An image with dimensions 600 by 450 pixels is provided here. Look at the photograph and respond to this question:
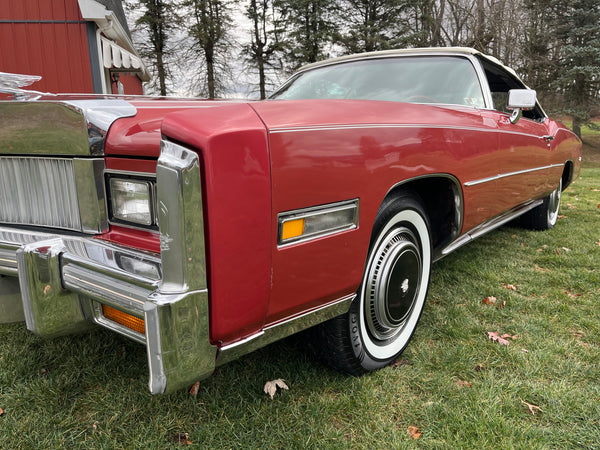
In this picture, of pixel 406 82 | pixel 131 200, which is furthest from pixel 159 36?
pixel 131 200

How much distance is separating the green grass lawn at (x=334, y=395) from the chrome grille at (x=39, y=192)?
2.39ft

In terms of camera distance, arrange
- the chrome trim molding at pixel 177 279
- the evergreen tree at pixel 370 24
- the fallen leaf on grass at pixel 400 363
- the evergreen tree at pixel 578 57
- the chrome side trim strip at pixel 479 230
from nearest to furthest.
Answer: the chrome trim molding at pixel 177 279 < the fallen leaf on grass at pixel 400 363 < the chrome side trim strip at pixel 479 230 < the evergreen tree at pixel 578 57 < the evergreen tree at pixel 370 24

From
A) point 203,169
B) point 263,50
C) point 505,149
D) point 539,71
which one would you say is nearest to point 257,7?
point 263,50

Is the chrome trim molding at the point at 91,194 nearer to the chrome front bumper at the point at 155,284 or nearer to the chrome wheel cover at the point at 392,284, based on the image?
the chrome front bumper at the point at 155,284

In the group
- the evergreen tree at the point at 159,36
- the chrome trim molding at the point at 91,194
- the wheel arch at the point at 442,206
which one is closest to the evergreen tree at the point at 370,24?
the evergreen tree at the point at 159,36

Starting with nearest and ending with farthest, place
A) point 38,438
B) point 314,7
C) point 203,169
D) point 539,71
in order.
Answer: point 203,169
point 38,438
point 539,71
point 314,7

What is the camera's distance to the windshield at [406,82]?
2.72 metres

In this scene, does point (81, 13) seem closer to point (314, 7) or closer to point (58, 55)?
point (58, 55)

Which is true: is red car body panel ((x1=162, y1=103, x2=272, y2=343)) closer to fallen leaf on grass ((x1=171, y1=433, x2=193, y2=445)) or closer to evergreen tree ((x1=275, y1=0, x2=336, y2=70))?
fallen leaf on grass ((x1=171, y1=433, x2=193, y2=445))

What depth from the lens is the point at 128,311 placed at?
47.9 inches

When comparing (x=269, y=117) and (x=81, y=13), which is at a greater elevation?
(x=81, y=13)

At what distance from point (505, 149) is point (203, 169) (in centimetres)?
226

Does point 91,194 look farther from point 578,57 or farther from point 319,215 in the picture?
point 578,57

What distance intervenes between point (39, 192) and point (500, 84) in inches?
146
